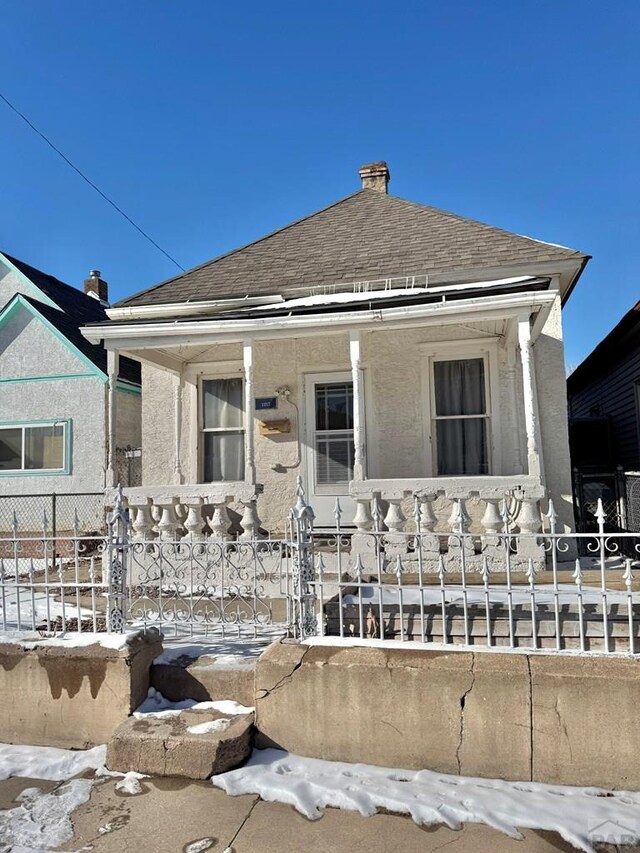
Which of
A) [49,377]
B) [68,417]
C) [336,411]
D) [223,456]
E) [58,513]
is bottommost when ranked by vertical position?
[58,513]

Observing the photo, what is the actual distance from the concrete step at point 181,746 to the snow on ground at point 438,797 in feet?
0.32

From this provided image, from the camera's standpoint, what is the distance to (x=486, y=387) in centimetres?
809

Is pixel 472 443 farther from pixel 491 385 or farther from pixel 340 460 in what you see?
pixel 340 460

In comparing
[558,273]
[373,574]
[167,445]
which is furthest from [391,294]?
[167,445]

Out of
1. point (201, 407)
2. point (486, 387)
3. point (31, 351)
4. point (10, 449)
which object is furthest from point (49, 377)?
point (486, 387)

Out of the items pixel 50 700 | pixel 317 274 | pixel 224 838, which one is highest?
pixel 317 274

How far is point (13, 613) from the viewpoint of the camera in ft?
17.9

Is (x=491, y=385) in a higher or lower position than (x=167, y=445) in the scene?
higher

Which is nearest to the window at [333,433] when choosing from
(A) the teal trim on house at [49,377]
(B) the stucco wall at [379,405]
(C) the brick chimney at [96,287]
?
(B) the stucco wall at [379,405]

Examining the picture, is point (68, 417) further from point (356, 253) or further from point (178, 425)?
point (356, 253)

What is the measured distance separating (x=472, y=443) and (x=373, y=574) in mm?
3219

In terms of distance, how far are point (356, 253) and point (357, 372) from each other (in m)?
2.84

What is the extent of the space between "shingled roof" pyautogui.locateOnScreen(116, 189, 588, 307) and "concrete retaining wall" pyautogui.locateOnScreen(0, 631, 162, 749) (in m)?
5.71

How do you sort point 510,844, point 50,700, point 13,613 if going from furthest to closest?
point 13,613, point 50,700, point 510,844
